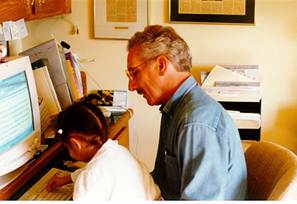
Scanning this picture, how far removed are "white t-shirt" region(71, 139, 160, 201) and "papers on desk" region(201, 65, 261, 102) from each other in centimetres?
132

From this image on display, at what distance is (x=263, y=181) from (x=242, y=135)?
4.39 feet

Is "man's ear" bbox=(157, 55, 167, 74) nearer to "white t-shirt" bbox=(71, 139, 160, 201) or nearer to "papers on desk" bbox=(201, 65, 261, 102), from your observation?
"white t-shirt" bbox=(71, 139, 160, 201)

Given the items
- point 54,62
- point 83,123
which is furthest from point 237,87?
point 83,123

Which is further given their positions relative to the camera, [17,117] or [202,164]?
[17,117]

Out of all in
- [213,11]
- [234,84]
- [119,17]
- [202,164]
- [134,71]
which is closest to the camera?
[202,164]

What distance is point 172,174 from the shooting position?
1487mm

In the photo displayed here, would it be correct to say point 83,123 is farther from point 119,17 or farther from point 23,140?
point 119,17

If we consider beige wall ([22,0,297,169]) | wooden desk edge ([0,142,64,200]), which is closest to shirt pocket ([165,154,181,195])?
wooden desk edge ([0,142,64,200])

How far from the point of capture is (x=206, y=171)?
1299 mm

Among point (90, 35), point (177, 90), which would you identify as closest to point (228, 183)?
point (177, 90)

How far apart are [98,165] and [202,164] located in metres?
0.32

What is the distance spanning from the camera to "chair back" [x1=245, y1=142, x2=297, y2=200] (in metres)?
1.28

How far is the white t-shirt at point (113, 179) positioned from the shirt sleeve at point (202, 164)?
7.6 inches

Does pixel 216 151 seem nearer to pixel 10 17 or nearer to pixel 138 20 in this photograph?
pixel 10 17
